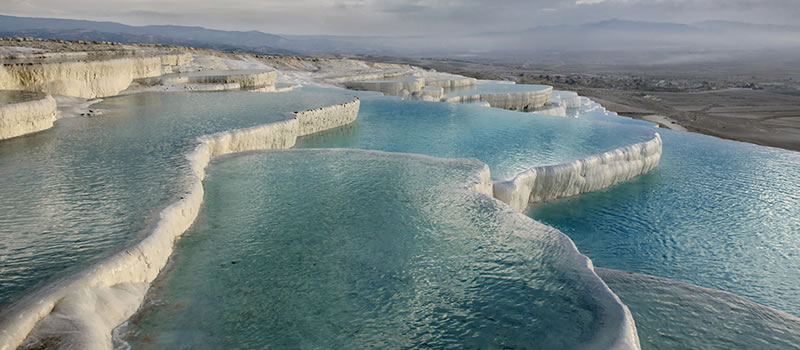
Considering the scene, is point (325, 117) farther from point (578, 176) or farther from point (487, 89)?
point (487, 89)

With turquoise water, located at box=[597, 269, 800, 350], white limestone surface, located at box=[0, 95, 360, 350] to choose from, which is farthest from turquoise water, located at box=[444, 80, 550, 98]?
white limestone surface, located at box=[0, 95, 360, 350]

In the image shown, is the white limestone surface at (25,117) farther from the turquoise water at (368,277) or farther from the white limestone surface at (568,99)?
the white limestone surface at (568,99)

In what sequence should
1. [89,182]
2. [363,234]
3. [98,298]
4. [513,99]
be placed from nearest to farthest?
[98,298], [363,234], [89,182], [513,99]

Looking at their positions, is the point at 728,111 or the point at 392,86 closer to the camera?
the point at 392,86

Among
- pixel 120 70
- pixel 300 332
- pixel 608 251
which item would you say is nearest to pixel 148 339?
pixel 300 332

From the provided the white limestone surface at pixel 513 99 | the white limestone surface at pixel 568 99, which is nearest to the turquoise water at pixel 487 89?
the white limestone surface at pixel 513 99

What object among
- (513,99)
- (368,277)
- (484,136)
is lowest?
(368,277)

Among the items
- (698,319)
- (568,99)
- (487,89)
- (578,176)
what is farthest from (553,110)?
(698,319)
